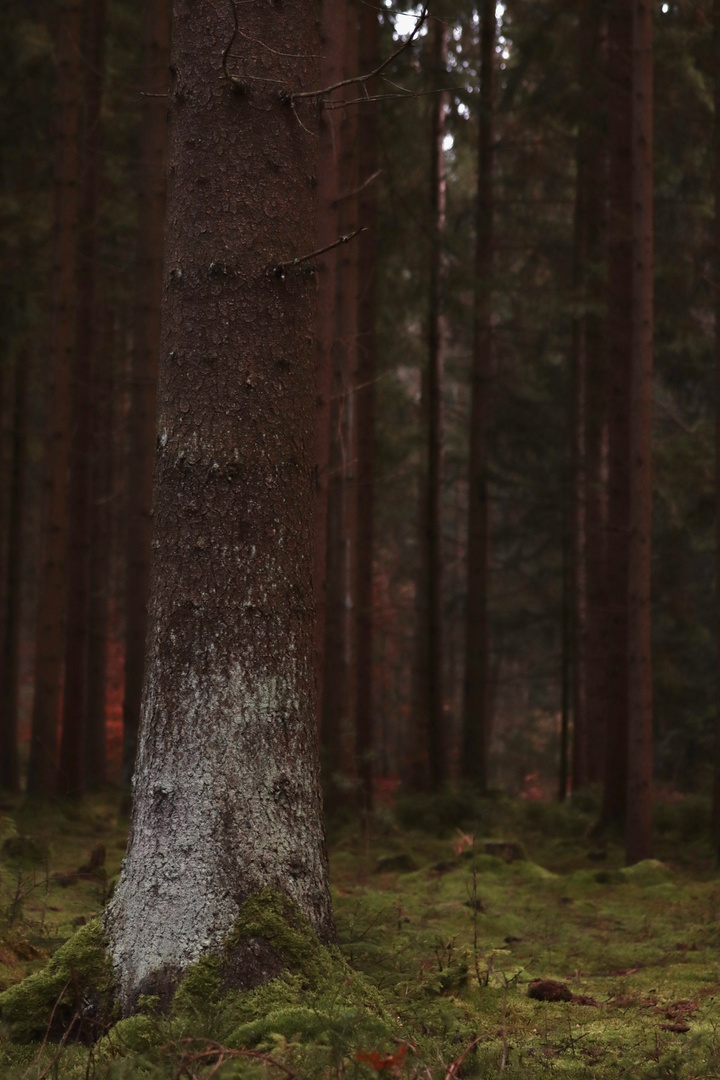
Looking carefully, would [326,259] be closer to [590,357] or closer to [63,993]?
[63,993]

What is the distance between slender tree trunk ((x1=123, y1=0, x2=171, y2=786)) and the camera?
11.3 meters

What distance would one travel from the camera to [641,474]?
33.0 ft

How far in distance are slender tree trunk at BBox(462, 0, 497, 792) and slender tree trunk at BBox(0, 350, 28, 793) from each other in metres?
7.44

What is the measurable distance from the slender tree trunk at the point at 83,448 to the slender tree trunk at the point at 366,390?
11.9 ft

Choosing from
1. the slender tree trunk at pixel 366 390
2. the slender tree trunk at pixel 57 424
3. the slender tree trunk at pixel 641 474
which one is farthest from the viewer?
the slender tree trunk at pixel 366 390

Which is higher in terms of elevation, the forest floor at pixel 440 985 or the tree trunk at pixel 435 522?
the tree trunk at pixel 435 522

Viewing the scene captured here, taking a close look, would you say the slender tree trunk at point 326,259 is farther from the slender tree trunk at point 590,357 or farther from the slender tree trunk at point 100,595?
the slender tree trunk at point 100,595

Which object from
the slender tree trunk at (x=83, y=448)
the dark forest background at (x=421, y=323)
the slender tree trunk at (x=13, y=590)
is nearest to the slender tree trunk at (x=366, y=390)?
the dark forest background at (x=421, y=323)

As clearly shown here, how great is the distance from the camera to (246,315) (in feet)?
14.1

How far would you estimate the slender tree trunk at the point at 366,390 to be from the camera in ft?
45.0

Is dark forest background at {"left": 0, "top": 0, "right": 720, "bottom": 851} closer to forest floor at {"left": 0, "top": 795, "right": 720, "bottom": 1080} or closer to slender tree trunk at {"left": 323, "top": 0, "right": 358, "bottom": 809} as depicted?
slender tree trunk at {"left": 323, "top": 0, "right": 358, "bottom": 809}

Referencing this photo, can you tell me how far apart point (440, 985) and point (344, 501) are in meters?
7.55

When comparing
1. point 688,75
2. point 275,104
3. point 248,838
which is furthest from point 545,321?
point 248,838

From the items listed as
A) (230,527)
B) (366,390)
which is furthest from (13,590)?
(230,527)
